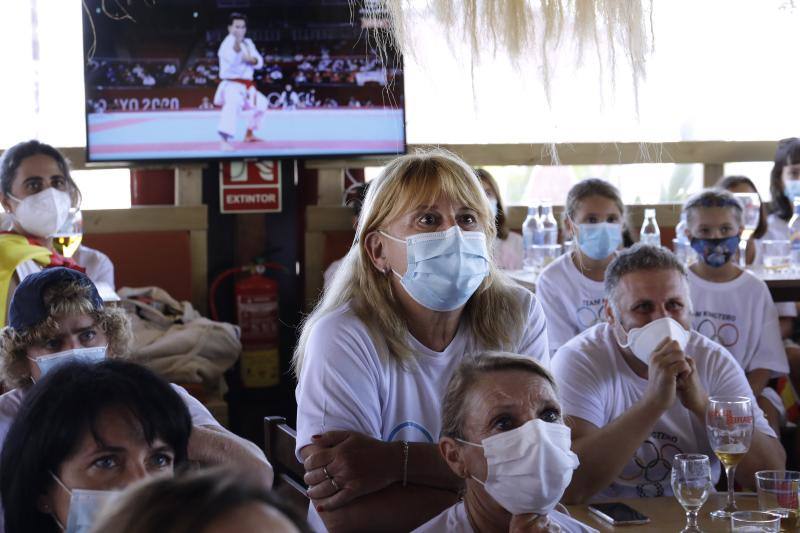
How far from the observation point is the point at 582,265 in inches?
161

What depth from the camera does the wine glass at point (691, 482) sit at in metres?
1.85

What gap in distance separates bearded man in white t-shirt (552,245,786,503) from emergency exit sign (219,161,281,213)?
318cm

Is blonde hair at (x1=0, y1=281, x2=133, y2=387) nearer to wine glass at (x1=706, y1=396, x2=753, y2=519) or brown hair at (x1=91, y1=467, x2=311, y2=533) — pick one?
wine glass at (x1=706, y1=396, x2=753, y2=519)

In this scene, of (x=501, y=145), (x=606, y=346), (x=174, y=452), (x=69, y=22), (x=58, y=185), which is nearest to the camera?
(x=174, y=452)

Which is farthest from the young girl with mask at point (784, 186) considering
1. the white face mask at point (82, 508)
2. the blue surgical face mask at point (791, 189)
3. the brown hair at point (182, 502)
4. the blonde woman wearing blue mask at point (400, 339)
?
the brown hair at point (182, 502)

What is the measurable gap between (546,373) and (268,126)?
3805 millimetres

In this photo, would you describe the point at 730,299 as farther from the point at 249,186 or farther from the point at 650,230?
the point at 249,186

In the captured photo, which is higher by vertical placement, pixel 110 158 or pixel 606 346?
pixel 110 158

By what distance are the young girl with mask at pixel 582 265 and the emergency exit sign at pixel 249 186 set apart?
6.21 feet

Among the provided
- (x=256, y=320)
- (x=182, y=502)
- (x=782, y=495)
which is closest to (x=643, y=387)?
(x=782, y=495)

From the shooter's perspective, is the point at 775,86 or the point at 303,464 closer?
the point at 303,464

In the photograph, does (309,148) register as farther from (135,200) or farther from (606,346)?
(606,346)

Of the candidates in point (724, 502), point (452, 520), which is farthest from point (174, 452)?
point (724, 502)

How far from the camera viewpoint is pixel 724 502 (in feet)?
6.84
